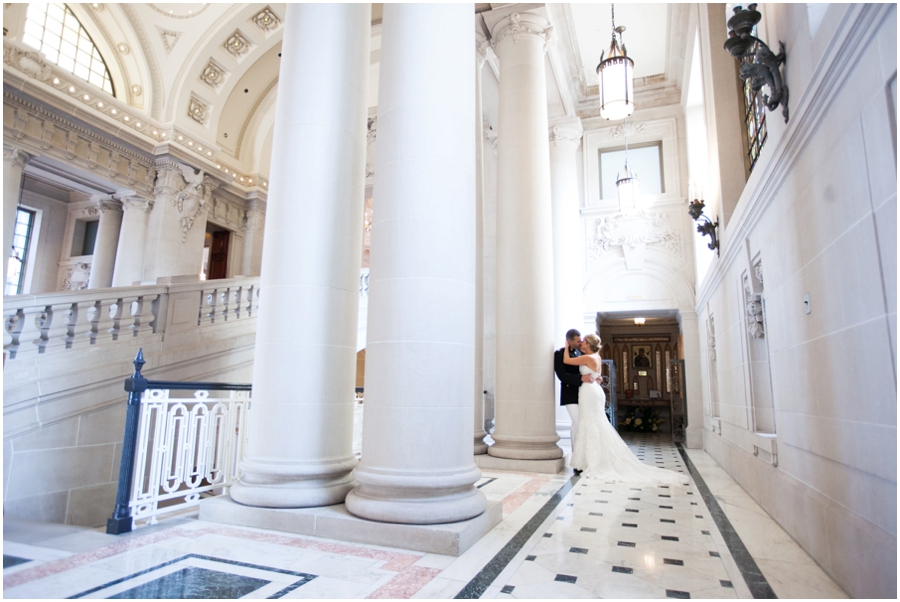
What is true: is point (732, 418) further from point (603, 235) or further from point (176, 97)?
point (176, 97)

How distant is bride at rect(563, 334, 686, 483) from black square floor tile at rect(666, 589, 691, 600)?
3621 millimetres

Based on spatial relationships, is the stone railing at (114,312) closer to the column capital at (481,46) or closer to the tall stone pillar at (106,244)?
the column capital at (481,46)

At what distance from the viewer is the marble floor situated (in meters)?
2.74

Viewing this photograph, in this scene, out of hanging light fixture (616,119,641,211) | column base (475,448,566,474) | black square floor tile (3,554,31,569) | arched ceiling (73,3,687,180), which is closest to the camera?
black square floor tile (3,554,31,569)

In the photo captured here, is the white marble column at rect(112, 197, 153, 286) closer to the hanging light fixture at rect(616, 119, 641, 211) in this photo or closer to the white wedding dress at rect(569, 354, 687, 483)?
the hanging light fixture at rect(616, 119, 641, 211)

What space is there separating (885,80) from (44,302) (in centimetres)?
746

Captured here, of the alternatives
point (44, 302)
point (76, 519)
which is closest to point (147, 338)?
point (44, 302)

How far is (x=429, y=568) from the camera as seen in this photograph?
119 inches

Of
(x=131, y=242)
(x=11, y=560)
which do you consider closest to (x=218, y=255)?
(x=131, y=242)

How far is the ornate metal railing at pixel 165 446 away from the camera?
3.80 m

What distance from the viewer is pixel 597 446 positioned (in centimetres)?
680

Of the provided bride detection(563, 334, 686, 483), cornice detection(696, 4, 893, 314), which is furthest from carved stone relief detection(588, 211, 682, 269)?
cornice detection(696, 4, 893, 314)

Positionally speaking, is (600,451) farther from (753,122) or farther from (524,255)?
(753,122)

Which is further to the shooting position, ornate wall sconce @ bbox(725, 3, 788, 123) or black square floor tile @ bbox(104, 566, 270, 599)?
ornate wall sconce @ bbox(725, 3, 788, 123)
